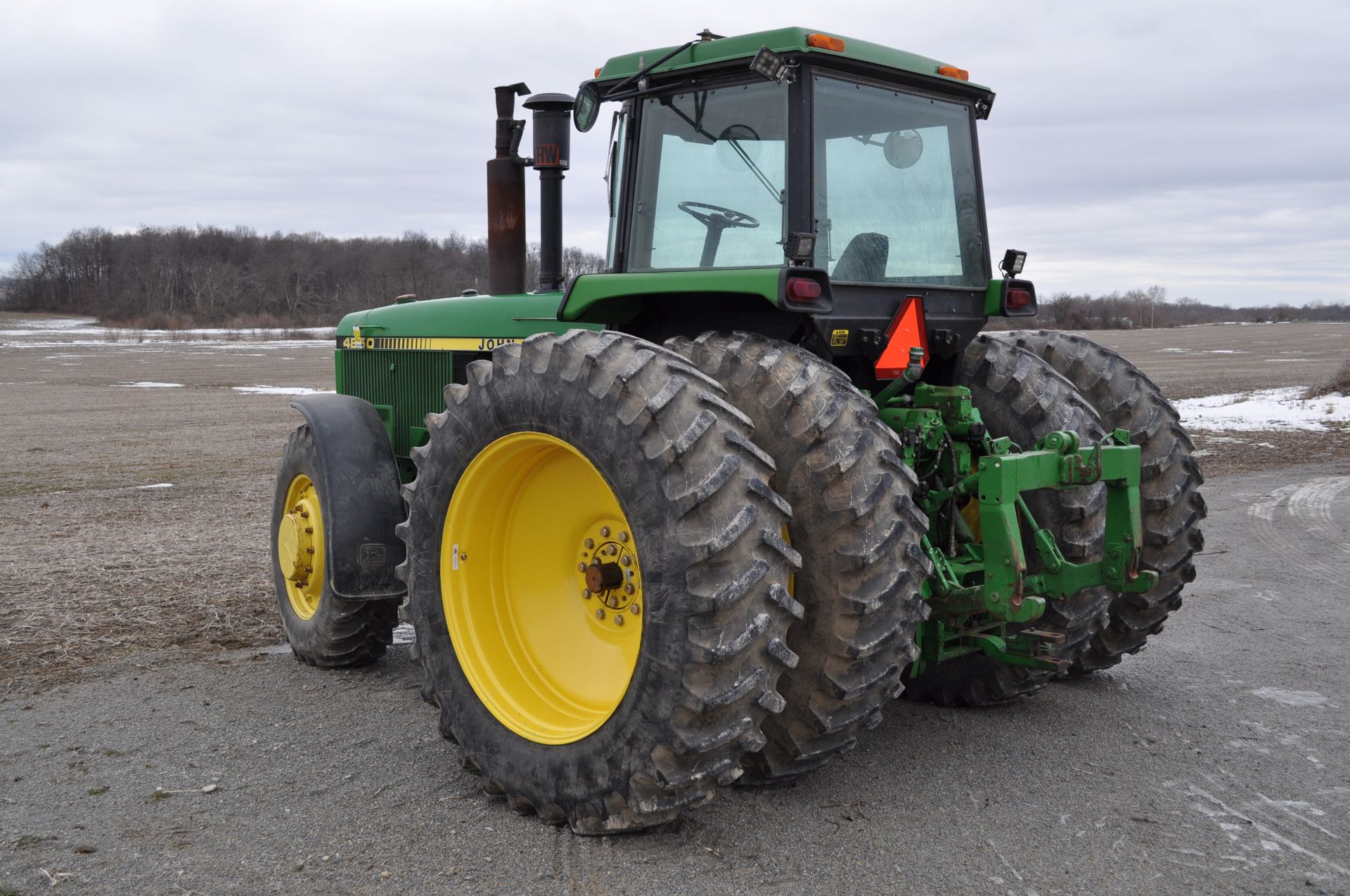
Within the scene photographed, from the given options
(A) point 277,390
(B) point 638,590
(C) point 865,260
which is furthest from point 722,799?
(A) point 277,390

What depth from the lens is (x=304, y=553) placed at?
5.54 meters

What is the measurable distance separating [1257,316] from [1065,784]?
135647 mm

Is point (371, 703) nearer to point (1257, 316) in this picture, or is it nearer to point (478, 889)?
point (478, 889)

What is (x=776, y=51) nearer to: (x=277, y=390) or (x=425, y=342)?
(x=425, y=342)

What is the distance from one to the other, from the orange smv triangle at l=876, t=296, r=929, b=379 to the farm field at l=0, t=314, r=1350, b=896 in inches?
58.5

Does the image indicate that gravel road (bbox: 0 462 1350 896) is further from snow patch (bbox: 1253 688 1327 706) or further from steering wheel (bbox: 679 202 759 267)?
steering wheel (bbox: 679 202 759 267)

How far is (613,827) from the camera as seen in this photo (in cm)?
341

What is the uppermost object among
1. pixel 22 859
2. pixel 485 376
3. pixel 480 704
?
pixel 485 376

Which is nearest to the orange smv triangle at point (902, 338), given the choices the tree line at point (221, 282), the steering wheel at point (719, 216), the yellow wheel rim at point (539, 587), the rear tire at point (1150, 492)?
the steering wheel at point (719, 216)

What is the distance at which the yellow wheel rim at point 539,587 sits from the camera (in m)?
3.87

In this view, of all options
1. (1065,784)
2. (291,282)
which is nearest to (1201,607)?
(1065,784)

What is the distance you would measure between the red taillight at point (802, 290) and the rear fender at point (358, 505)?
95.8 inches

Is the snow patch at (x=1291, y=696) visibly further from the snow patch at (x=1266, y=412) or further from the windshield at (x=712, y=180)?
the snow patch at (x=1266, y=412)

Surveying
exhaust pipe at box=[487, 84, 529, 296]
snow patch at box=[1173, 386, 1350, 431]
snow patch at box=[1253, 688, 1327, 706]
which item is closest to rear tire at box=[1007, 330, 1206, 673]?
snow patch at box=[1253, 688, 1327, 706]
